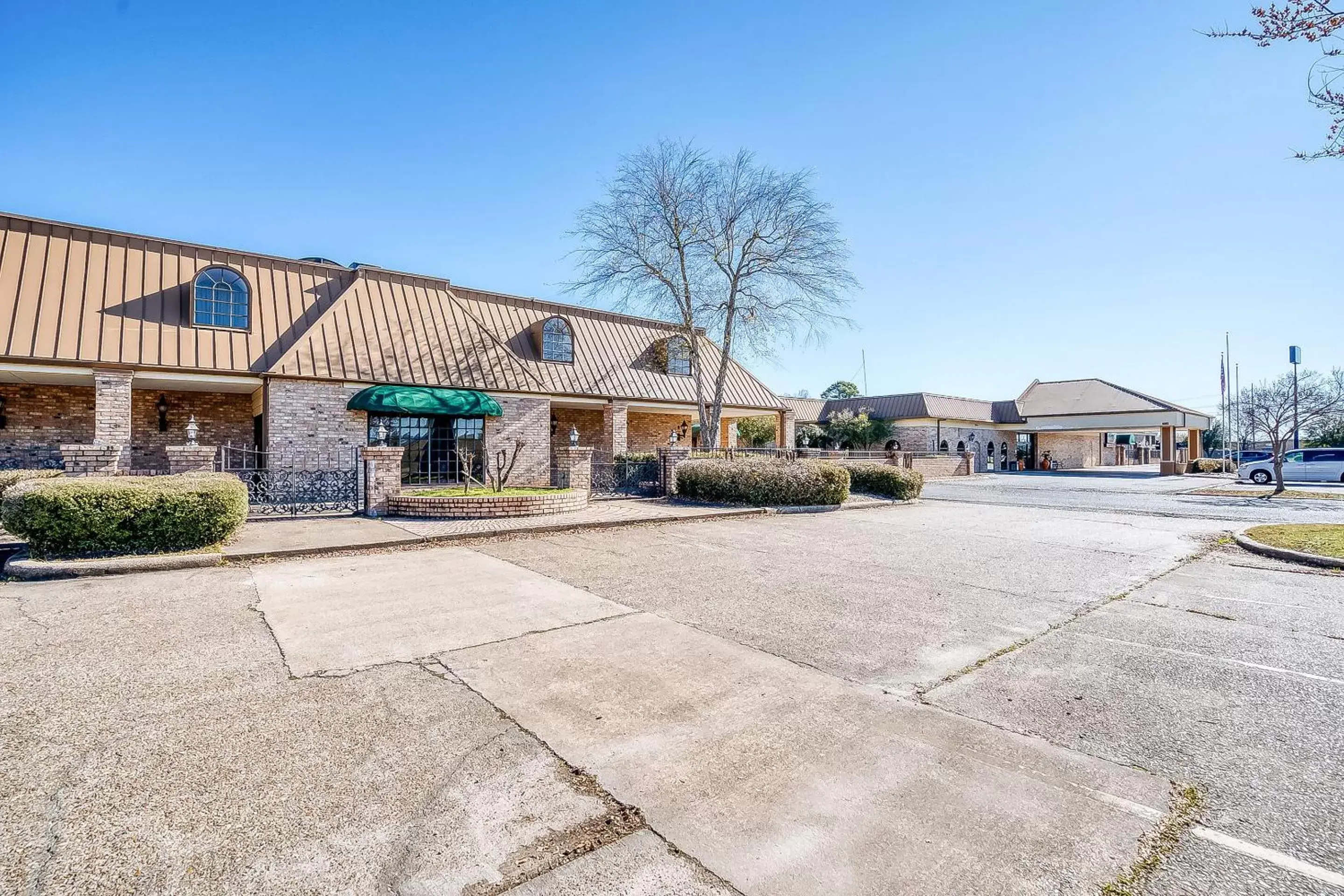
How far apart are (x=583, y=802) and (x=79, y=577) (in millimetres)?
7426

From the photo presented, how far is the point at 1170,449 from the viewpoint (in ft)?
129

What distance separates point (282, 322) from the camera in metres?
16.0

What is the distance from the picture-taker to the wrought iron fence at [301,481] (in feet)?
40.8

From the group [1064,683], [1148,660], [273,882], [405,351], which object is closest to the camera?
[273,882]

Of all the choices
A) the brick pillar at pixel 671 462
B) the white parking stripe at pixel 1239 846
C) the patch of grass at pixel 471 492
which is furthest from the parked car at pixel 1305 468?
the white parking stripe at pixel 1239 846

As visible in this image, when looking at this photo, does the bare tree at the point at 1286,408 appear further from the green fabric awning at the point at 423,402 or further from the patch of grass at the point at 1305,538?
the green fabric awning at the point at 423,402

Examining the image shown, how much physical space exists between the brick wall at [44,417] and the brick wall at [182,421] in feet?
3.01

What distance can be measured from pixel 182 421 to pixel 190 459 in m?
7.34

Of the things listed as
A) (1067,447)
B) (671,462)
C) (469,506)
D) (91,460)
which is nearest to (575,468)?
(671,462)

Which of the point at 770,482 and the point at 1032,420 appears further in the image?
the point at 1032,420

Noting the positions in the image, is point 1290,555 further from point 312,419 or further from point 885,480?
point 312,419

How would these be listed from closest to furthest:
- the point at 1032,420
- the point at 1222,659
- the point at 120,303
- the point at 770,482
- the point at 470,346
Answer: the point at 1222,659 < the point at 120,303 < the point at 770,482 < the point at 470,346 < the point at 1032,420

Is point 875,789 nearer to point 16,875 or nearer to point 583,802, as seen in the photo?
point 583,802

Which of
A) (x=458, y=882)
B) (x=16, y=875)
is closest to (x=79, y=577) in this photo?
(x=16, y=875)
